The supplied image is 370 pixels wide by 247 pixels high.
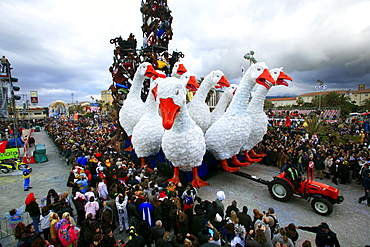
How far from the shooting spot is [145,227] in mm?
3129

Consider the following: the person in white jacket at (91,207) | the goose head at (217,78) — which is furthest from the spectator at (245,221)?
the goose head at (217,78)

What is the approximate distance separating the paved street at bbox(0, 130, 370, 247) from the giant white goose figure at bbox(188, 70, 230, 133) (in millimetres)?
2332

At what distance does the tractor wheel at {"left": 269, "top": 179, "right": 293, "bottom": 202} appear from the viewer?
5066 millimetres

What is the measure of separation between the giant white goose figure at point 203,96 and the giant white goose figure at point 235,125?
3.40 feet

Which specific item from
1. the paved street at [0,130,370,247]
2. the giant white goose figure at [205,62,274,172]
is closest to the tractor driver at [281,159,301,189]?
the paved street at [0,130,370,247]

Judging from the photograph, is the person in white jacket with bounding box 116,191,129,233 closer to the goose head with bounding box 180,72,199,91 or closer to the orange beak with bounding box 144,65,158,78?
the goose head with bounding box 180,72,199,91

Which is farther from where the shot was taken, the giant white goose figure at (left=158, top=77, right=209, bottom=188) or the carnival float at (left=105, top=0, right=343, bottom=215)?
the carnival float at (left=105, top=0, right=343, bottom=215)

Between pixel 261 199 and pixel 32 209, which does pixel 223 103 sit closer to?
pixel 261 199

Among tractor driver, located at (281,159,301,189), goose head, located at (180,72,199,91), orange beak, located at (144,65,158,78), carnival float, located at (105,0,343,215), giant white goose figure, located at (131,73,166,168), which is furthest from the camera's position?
orange beak, located at (144,65,158,78)

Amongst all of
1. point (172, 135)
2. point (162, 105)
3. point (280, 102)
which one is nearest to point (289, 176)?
point (172, 135)

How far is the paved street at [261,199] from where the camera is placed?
4.09 m

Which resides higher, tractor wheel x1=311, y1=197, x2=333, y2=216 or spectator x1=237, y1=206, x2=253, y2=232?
spectator x1=237, y1=206, x2=253, y2=232

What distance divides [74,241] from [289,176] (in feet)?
16.9

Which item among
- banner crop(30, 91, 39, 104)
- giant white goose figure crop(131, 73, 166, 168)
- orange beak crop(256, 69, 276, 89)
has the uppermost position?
banner crop(30, 91, 39, 104)
